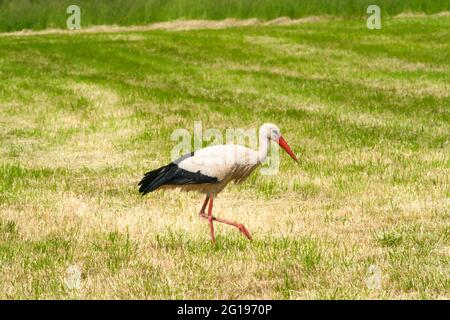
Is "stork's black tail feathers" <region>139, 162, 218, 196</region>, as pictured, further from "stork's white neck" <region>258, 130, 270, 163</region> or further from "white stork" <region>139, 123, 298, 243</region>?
"stork's white neck" <region>258, 130, 270, 163</region>

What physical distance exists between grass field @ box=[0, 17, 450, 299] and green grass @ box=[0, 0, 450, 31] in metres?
17.1

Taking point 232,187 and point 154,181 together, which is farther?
point 232,187

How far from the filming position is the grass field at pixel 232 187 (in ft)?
21.5

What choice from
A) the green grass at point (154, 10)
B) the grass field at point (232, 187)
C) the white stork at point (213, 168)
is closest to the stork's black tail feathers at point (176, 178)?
the white stork at point (213, 168)

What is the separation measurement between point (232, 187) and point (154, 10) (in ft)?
123

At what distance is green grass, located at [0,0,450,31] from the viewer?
44.7 metres

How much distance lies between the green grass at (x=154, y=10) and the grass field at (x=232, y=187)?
17114mm

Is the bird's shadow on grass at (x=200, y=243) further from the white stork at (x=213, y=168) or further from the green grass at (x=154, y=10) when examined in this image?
the green grass at (x=154, y=10)

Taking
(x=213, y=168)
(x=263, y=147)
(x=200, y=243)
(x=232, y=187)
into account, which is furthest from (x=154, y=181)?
(x=232, y=187)

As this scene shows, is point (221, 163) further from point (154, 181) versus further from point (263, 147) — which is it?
point (154, 181)

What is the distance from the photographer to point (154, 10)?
46.9 m

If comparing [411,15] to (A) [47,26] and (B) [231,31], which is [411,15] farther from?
(A) [47,26]
